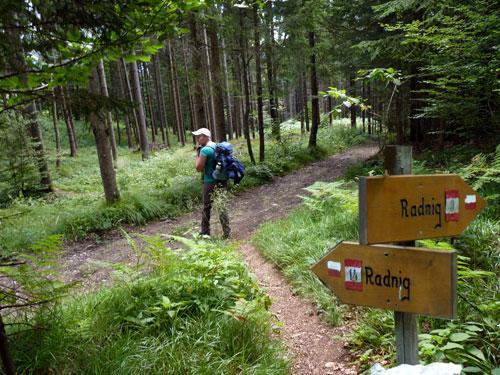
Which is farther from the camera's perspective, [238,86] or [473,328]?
[238,86]

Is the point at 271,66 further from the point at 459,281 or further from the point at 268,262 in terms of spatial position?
the point at 459,281

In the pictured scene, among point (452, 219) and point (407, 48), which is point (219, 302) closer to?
point (452, 219)

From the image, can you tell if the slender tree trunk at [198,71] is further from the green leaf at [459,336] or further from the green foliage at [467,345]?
the green leaf at [459,336]

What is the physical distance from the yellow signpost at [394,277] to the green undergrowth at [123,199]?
343cm

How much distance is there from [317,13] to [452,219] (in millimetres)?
13867

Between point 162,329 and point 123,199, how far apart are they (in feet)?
22.0

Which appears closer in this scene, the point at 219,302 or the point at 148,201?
the point at 219,302

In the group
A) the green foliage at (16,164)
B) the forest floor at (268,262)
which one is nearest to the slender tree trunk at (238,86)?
the forest floor at (268,262)

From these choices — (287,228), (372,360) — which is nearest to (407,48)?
(287,228)

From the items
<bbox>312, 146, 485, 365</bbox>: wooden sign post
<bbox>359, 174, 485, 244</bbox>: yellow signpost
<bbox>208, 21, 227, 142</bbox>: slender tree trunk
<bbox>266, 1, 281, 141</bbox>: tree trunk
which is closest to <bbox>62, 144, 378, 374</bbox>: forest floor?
<bbox>312, 146, 485, 365</bbox>: wooden sign post

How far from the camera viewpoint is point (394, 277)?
5.95 ft

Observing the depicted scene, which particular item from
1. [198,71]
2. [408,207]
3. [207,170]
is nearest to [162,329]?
[408,207]

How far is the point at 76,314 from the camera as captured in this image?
3508 mm

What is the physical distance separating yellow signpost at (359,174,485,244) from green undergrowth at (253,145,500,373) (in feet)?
4.08
